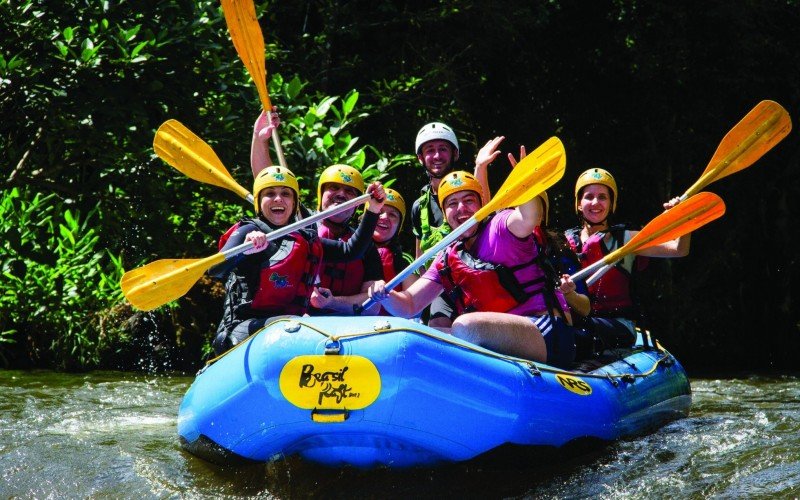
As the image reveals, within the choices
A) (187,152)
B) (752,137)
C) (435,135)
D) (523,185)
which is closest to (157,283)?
(187,152)

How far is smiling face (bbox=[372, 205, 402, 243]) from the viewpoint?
6.34 meters

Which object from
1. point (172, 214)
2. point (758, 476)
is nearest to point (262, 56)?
point (172, 214)

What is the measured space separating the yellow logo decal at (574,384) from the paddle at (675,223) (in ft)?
3.57

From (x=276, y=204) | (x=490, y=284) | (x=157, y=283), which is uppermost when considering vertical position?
(x=276, y=204)

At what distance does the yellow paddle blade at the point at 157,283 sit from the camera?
5.07 m

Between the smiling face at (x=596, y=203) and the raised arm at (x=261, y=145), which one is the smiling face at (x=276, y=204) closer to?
the raised arm at (x=261, y=145)

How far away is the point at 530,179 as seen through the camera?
4.86 metres

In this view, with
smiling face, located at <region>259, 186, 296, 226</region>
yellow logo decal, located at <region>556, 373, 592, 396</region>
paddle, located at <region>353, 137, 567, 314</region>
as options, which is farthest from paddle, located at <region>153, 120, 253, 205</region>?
yellow logo decal, located at <region>556, 373, 592, 396</region>

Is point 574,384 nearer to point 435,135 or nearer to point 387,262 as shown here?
point 387,262

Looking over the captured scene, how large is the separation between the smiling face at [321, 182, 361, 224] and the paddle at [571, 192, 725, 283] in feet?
4.51

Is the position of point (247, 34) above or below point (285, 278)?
above

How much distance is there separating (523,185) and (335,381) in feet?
4.65

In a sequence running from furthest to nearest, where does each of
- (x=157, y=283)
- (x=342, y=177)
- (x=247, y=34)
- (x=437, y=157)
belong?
(x=247, y=34) < (x=437, y=157) < (x=342, y=177) < (x=157, y=283)

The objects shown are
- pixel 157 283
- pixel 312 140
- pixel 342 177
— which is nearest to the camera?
pixel 157 283
